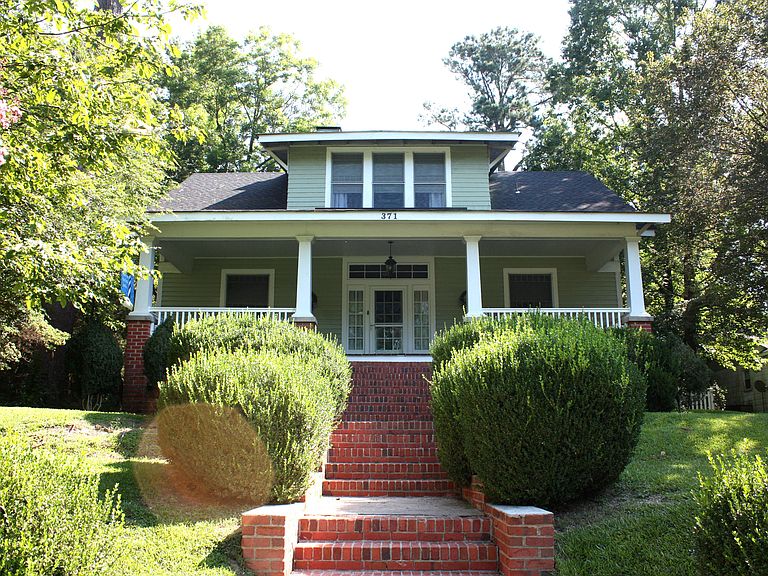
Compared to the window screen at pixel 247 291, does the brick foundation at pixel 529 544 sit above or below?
below

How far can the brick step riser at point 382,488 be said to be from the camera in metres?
7.35

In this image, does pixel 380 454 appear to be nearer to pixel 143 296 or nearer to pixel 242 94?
pixel 143 296

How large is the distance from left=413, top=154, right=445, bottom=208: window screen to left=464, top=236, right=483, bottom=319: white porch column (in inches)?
79.3

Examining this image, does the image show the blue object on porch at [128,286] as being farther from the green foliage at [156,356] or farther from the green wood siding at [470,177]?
the green wood siding at [470,177]

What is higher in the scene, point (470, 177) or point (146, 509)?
point (470, 177)

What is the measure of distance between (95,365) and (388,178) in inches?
283

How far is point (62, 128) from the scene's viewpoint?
7109 mm

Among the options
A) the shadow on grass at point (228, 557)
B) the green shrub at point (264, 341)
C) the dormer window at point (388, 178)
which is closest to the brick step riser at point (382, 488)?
the green shrub at point (264, 341)

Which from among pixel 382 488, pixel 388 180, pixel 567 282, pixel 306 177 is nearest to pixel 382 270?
pixel 388 180

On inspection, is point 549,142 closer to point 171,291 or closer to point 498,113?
point 498,113

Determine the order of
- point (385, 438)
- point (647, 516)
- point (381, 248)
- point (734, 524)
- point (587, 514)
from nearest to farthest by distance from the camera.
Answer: point (734, 524)
point (647, 516)
point (587, 514)
point (385, 438)
point (381, 248)

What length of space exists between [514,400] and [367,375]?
5.93 meters

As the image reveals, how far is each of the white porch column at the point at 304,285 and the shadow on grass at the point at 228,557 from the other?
7185mm

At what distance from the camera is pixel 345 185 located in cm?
1496
